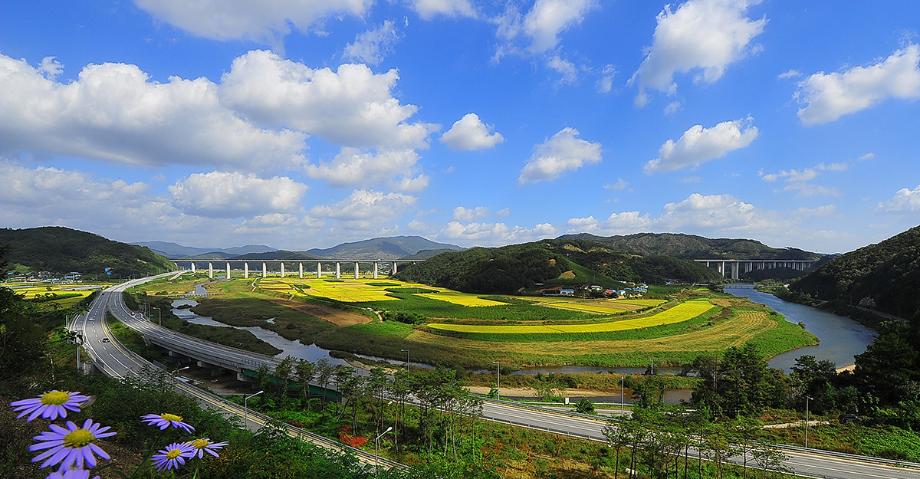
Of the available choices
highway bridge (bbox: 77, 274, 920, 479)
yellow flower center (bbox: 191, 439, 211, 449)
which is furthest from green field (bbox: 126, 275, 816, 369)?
yellow flower center (bbox: 191, 439, 211, 449)

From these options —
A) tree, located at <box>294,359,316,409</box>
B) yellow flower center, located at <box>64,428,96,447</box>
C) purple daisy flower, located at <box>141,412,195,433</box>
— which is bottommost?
tree, located at <box>294,359,316,409</box>

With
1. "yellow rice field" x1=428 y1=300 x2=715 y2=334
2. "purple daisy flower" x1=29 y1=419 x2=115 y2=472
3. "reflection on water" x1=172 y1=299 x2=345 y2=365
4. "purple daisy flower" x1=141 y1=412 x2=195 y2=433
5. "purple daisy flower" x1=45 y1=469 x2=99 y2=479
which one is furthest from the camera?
"yellow rice field" x1=428 y1=300 x2=715 y2=334

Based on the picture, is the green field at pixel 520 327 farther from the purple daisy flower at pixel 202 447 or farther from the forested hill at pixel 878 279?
the purple daisy flower at pixel 202 447

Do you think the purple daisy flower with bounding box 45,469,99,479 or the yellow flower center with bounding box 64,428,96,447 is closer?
the purple daisy flower with bounding box 45,469,99,479

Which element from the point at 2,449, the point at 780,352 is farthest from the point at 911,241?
the point at 2,449

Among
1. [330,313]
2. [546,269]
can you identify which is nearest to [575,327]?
[330,313]

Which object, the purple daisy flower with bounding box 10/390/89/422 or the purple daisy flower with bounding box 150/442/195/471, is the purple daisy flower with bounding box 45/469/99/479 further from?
the purple daisy flower with bounding box 150/442/195/471

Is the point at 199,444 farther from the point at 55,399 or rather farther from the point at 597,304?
the point at 597,304

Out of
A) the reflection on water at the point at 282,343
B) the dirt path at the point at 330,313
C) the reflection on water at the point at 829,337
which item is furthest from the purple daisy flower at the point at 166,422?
the dirt path at the point at 330,313

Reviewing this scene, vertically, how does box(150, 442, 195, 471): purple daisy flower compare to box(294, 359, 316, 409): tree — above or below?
above
